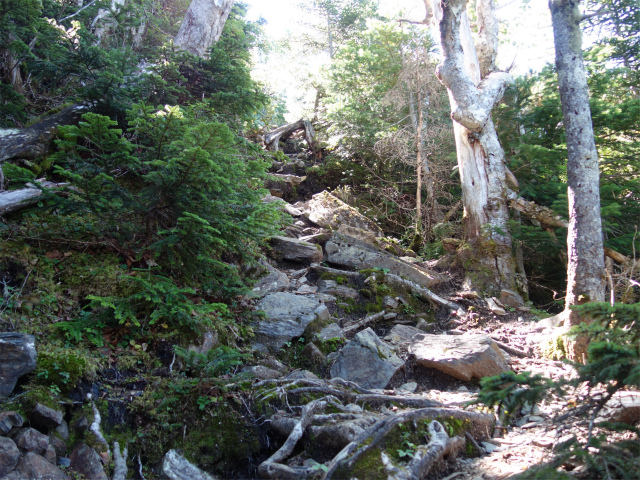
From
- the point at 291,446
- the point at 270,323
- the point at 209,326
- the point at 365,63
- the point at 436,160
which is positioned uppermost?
the point at 365,63

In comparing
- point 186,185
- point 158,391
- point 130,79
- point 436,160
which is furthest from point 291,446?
point 436,160

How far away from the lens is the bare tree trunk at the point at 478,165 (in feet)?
29.6

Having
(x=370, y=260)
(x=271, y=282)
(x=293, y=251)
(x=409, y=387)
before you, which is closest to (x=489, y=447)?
(x=409, y=387)

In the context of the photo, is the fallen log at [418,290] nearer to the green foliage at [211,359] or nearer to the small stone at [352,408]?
the small stone at [352,408]

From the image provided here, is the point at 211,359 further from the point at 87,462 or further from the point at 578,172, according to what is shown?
the point at 578,172

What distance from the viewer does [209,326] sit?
181 inches

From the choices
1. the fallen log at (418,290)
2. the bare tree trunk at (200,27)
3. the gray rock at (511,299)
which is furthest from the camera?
the bare tree trunk at (200,27)

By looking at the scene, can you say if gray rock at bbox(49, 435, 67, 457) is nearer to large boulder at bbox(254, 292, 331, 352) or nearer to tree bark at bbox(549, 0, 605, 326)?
large boulder at bbox(254, 292, 331, 352)

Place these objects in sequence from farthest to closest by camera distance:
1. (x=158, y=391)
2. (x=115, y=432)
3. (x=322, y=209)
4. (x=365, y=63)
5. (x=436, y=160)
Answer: (x=365, y=63) < (x=436, y=160) < (x=322, y=209) < (x=158, y=391) < (x=115, y=432)

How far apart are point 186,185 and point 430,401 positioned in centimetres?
363

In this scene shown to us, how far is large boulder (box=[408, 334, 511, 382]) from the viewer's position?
509cm

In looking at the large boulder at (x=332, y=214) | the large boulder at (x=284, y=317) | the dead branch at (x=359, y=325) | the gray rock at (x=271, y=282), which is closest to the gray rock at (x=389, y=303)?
the dead branch at (x=359, y=325)

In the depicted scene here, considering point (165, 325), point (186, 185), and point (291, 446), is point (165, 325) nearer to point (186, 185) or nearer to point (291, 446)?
point (186, 185)

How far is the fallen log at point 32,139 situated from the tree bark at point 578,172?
7.86 m
